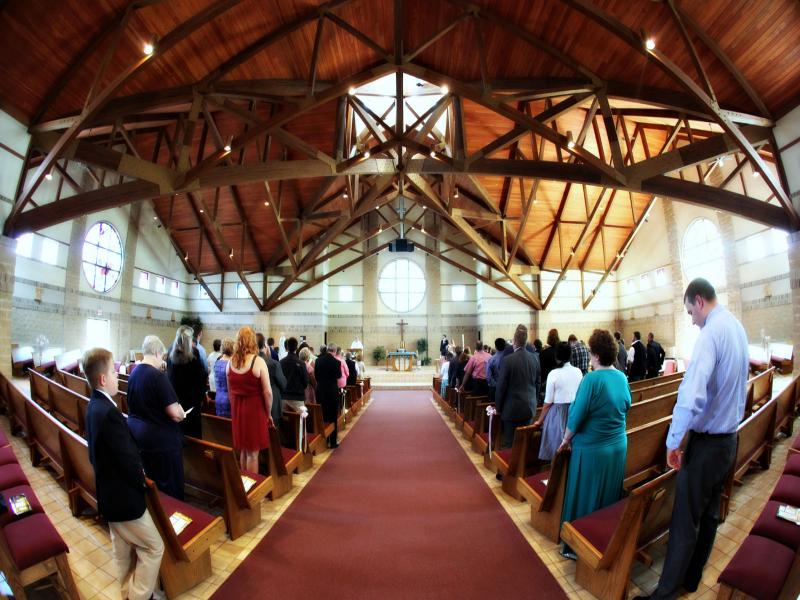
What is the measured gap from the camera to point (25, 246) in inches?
372

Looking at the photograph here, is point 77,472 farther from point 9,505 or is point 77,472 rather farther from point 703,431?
point 703,431

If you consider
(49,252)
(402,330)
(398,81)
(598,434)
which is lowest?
(598,434)

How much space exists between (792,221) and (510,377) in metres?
6.39

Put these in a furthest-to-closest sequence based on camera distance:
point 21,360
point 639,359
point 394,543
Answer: point 21,360, point 639,359, point 394,543

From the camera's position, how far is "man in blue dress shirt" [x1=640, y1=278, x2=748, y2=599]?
5.82 ft

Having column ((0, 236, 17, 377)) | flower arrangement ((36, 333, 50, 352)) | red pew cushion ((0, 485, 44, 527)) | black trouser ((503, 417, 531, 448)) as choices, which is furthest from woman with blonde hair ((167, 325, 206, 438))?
flower arrangement ((36, 333, 50, 352))

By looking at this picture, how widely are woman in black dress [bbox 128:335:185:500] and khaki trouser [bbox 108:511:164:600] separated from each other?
63 cm

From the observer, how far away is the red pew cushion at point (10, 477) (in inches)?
93.1

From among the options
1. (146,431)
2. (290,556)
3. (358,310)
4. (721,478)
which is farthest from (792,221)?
(358,310)

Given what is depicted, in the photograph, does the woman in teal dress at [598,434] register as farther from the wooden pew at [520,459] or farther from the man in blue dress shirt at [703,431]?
the wooden pew at [520,459]

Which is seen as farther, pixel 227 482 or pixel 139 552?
pixel 227 482

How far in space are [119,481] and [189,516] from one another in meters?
0.63

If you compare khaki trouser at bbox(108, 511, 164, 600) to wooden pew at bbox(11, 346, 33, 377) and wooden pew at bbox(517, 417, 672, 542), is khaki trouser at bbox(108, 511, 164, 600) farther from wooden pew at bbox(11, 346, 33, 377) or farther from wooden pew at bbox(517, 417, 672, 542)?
wooden pew at bbox(11, 346, 33, 377)

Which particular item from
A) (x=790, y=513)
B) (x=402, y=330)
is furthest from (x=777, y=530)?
(x=402, y=330)
